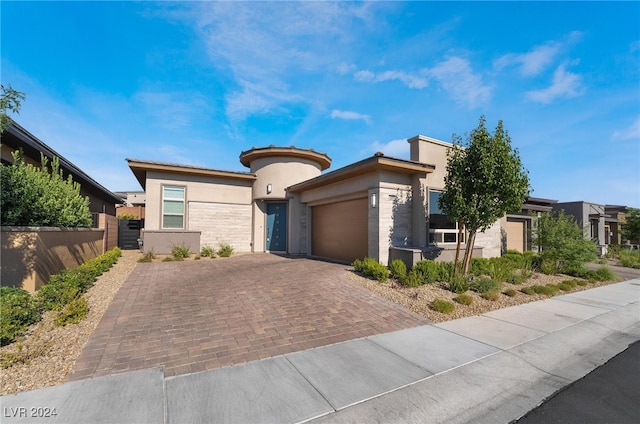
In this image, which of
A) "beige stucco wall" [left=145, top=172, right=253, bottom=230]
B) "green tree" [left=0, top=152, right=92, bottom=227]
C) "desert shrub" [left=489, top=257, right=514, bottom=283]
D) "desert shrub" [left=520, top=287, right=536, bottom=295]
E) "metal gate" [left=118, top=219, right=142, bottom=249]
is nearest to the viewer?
"green tree" [left=0, top=152, right=92, bottom=227]

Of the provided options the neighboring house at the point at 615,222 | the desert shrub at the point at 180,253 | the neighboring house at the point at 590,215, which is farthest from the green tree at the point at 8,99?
the neighboring house at the point at 615,222

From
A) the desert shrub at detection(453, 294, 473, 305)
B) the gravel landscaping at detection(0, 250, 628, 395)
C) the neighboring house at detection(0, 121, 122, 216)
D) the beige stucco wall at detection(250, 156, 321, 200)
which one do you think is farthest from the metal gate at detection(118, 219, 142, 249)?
the desert shrub at detection(453, 294, 473, 305)

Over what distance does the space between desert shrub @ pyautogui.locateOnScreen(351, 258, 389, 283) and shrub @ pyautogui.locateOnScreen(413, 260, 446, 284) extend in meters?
0.95

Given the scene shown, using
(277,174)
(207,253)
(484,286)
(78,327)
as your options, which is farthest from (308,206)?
(78,327)

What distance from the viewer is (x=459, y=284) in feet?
25.8

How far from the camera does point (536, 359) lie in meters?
4.29

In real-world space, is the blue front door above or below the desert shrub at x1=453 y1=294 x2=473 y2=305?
above

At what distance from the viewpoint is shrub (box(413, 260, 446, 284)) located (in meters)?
8.49

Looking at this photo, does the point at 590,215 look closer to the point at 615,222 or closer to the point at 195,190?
the point at 615,222

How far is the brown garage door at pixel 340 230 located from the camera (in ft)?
37.9

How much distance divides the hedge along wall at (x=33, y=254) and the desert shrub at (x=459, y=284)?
10.5 metres

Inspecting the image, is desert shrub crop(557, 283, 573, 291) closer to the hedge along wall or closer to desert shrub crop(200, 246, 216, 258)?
desert shrub crop(200, 246, 216, 258)

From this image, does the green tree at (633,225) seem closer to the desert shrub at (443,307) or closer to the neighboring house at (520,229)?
the neighboring house at (520,229)

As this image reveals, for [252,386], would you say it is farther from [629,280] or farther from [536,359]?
[629,280]
